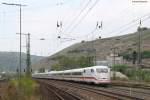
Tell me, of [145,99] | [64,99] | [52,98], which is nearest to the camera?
[145,99]

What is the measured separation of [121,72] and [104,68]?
1758 inches

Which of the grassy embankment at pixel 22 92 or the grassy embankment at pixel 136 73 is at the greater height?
the grassy embankment at pixel 136 73

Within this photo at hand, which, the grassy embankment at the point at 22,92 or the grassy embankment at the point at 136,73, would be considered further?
the grassy embankment at the point at 136,73

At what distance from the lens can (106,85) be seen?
64000 millimetres

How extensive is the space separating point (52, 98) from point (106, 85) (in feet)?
82.3

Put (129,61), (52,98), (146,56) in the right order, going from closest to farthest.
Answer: (52,98) → (129,61) → (146,56)

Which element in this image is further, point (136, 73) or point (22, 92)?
point (136, 73)

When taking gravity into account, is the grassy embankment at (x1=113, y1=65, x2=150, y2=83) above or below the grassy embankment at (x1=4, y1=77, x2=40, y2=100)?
above

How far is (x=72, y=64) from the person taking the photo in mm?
140375

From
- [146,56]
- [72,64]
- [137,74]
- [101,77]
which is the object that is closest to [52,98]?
[101,77]

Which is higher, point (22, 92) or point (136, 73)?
point (136, 73)

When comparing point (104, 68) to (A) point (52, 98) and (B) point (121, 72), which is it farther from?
(B) point (121, 72)

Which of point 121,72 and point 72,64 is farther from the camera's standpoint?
point 72,64

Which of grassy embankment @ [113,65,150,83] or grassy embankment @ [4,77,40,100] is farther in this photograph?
grassy embankment @ [113,65,150,83]
